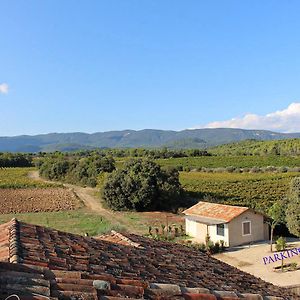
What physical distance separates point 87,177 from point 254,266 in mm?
47938

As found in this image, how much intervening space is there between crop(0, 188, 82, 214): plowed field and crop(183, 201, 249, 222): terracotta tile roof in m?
18.7

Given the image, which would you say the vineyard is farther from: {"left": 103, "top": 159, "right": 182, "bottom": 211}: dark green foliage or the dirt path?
{"left": 103, "top": 159, "right": 182, "bottom": 211}: dark green foliage

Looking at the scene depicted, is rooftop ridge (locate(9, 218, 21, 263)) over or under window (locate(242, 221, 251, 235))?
over

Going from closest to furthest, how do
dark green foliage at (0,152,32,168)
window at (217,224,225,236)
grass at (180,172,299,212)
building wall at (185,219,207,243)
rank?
window at (217,224,225,236) → building wall at (185,219,207,243) → grass at (180,172,299,212) → dark green foliage at (0,152,32,168)

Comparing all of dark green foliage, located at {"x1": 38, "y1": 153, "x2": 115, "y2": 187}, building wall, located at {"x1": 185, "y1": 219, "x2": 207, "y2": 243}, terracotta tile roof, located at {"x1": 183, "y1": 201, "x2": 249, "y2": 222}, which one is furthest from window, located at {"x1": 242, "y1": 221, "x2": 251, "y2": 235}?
dark green foliage, located at {"x1": 38, "y1": 153, "x2": 115, "y2": 187}

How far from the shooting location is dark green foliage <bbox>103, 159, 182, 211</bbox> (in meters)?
42.9

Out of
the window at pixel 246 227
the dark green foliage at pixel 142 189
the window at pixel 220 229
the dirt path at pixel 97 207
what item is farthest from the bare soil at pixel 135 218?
the window at pixel 246 227

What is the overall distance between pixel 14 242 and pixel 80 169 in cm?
6515

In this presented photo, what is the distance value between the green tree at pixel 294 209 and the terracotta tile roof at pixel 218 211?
3.06m

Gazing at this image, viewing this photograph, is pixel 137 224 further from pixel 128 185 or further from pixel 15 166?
pixel 15 166

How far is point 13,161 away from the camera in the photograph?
10525cm

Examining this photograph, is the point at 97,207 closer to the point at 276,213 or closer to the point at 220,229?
the point at 220,229

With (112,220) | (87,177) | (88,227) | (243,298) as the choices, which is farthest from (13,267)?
(87,177)

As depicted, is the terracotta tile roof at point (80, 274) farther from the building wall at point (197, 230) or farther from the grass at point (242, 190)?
the grass at point (242, 190)
